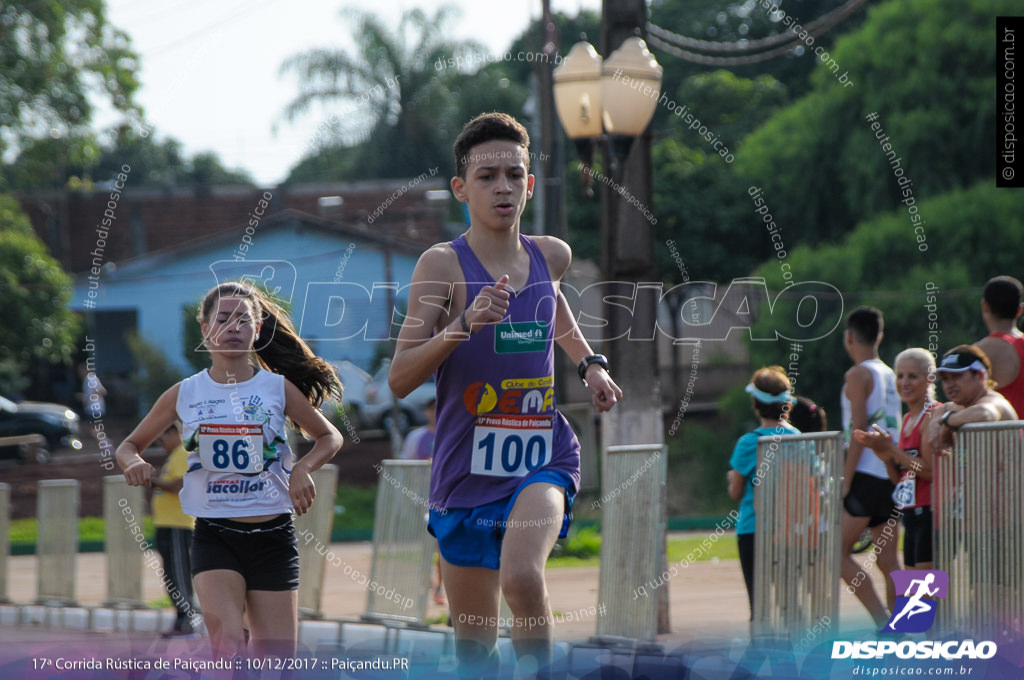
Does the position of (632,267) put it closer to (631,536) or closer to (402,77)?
(631,536)


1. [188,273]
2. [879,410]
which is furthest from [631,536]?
[188,273]

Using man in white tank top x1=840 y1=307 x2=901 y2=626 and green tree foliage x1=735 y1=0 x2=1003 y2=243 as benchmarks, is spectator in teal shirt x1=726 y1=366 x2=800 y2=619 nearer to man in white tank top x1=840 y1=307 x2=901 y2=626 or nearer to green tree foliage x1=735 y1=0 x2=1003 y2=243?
man in white tank top x1=840 y1=307 x2=901 y2=626

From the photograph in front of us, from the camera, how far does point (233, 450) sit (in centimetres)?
454

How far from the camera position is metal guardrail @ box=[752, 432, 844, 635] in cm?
548

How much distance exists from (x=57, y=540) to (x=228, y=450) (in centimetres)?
621

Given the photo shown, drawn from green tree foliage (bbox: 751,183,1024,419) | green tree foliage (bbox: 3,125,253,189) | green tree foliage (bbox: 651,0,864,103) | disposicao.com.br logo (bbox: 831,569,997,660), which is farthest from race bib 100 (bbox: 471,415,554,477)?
green tree foliage (bbox: 651,0,864,103)

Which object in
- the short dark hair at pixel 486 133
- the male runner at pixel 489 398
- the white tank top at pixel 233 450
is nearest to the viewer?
the male runner at pixel 489 398

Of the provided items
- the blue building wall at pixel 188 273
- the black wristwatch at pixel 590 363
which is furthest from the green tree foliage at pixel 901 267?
the black wristwatch at pixel 590 363

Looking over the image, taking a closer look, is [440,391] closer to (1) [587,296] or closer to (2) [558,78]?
(2) [558,78]

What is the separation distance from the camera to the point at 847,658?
492cm

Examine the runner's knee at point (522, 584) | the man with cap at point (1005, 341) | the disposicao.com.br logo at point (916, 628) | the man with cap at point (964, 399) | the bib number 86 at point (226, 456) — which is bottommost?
the disposicao.com.br logo at point (916, 628)

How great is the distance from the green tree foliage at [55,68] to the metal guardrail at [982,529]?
16387mm

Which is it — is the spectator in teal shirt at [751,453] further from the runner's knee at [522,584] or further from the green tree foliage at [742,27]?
the green tree foliage at [742,27]

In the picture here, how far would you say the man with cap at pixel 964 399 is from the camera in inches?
206
